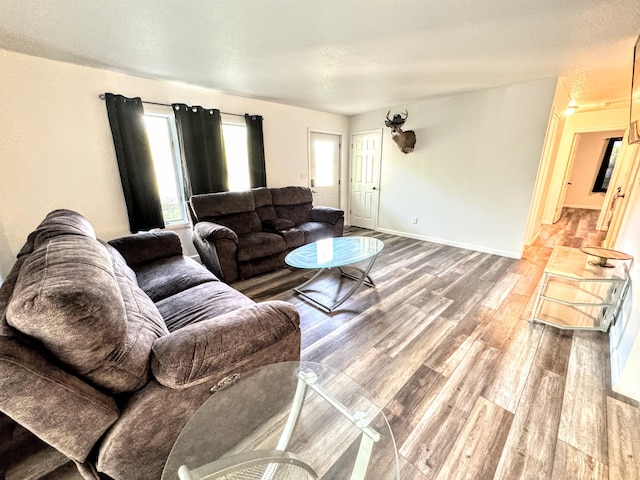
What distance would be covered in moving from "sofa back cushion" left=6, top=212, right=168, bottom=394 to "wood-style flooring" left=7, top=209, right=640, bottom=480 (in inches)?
30.6

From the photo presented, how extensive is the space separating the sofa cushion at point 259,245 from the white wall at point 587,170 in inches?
336

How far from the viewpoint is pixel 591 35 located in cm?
198

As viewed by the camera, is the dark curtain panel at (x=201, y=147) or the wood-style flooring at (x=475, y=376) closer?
the wood-style flooring at (x=475, y=376)

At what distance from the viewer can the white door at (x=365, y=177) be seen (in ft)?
16.4

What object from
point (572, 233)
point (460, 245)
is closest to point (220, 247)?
point (460, 245)

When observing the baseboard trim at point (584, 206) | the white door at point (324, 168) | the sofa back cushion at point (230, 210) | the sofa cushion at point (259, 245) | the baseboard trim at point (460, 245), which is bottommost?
the baseboard trim at point (460, 245)

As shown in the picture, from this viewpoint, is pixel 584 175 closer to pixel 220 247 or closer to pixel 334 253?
pixel 334 253

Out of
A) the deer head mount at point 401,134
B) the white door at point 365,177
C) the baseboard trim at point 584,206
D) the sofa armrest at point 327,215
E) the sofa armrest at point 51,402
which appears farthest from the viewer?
the baseboard trim at point 584,206

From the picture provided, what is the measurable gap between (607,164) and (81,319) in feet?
35.0

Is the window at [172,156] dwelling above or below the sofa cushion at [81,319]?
above

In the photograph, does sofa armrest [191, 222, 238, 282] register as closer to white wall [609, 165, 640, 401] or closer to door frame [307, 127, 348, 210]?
door frame [307, 127, 348, 210]

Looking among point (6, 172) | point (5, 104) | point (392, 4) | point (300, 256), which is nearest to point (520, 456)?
point (300, 256)

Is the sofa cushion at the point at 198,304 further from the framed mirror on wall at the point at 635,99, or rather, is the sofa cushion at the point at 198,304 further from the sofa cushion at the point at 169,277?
the framed mirror on wall at the point at 635,99

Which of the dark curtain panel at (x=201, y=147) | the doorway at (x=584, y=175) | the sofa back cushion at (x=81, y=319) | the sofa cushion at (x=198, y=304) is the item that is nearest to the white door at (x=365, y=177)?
the doorway at (x=584, y=175)
